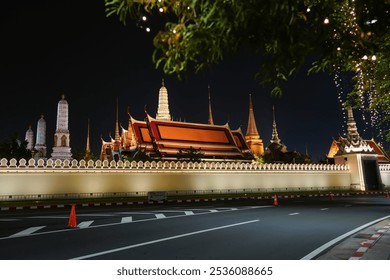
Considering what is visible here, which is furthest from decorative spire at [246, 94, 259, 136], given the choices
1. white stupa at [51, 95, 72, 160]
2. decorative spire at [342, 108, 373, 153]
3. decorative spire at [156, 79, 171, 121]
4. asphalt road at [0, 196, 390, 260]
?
asphalt road at [0, 196, 390, 260]

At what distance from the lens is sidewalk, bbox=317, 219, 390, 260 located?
21.3ft

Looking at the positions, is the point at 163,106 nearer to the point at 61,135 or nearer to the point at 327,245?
the point at 61,135

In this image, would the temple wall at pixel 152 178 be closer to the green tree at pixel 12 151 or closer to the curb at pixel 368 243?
the green tree at pixel 12 151

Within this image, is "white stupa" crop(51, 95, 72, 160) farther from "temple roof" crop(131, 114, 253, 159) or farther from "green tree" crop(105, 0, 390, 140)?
"green tree" crop(105, 0, 390, 140)

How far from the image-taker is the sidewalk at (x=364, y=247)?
6484 millimetres

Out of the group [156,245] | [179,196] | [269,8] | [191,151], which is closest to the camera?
[269,8]

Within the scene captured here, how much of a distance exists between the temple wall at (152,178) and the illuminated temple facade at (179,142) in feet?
24.1

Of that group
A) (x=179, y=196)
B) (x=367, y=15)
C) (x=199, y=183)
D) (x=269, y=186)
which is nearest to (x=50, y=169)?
(x=179, y=196)

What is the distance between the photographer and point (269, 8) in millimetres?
4633

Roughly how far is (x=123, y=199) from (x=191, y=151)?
14.7 meters

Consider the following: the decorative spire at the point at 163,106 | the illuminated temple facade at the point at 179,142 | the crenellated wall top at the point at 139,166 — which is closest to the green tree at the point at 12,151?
the crenellated wall top at the point at 139,166

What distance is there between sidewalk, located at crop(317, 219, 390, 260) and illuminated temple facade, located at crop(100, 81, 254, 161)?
30.8 m

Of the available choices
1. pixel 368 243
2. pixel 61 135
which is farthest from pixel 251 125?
pixel 368 243

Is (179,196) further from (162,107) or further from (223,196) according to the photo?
(162,107)
